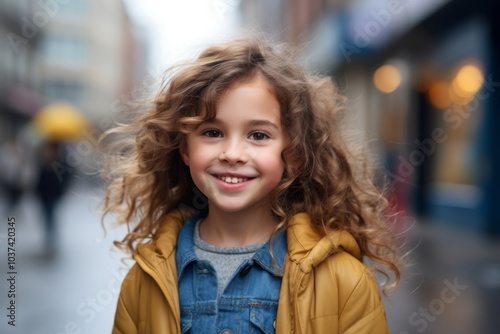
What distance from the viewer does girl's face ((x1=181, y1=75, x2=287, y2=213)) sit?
201 cm

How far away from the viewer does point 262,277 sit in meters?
2.05

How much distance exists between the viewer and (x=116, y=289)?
673 centimetres

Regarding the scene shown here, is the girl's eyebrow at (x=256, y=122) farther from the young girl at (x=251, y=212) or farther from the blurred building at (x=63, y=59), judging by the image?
the blurred building at (x=63, y=59)

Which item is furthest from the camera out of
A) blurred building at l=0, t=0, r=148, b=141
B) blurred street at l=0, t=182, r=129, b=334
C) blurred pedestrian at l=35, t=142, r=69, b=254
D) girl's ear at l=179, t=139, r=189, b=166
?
blurred building at l=0, t=0, r=148, b=141

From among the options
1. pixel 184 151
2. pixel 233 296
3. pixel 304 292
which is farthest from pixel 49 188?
pixel 304 292

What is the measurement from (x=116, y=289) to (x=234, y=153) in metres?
5.14

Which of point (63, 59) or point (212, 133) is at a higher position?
point (63, 59)

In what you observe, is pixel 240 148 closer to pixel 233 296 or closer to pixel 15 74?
pixel 233 296

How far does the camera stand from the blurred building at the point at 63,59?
30125mm

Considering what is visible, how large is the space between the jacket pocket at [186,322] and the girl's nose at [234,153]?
52 centimetres

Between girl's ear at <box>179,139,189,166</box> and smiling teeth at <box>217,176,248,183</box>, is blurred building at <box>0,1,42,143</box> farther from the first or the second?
smiling teeth at <box>217,176,248,183</box>

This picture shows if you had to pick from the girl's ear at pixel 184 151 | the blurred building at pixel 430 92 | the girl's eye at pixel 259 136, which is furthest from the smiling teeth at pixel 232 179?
the blurred building at pixel 430 92

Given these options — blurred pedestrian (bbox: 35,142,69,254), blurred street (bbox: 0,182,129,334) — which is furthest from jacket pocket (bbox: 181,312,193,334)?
blurred pedestrian (bbox: 35,142,69,254)

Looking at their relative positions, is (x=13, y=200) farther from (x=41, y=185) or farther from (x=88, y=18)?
(x=88, y=18)
